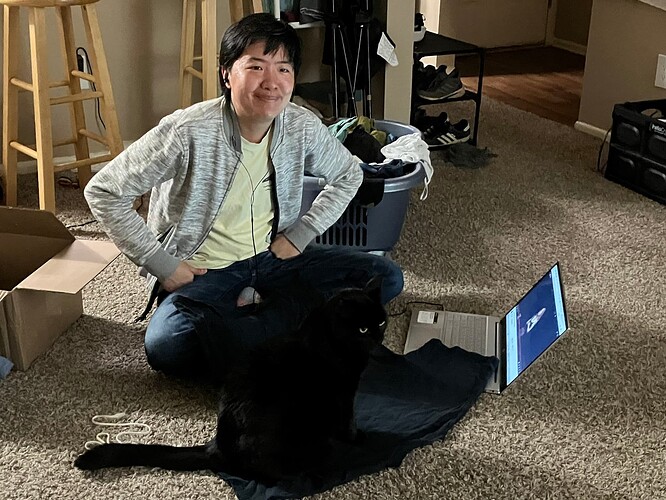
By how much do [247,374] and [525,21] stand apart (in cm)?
458

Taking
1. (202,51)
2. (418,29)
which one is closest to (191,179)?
(202,51)

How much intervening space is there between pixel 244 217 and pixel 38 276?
1.63ft

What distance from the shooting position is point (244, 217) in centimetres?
196

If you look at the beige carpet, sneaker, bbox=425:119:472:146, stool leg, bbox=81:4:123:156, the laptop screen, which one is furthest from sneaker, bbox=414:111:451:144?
the laptop screen

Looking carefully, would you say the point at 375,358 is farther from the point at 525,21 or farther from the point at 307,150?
the point at 525,21

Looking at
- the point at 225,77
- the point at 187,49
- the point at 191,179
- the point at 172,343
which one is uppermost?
the point at 225,77

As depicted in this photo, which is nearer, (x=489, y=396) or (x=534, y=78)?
(x=489, y=396)

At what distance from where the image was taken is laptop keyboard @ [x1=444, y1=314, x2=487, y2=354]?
2.05 m

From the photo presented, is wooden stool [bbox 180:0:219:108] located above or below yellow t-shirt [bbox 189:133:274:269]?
above

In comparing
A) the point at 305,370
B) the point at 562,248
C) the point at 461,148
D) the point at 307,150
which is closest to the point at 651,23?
the point at 461,148

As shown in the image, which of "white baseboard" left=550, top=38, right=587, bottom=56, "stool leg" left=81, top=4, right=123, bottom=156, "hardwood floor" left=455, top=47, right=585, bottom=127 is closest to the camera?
"stool leg" left=81, top=4, right=123, bottom=156

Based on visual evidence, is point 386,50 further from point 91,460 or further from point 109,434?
point 91,460

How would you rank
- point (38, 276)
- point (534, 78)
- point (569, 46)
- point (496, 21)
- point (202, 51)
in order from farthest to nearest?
point (569, 46) → point (496, 21) → point (534, 78) → point (202, 51) → point (38, 276)

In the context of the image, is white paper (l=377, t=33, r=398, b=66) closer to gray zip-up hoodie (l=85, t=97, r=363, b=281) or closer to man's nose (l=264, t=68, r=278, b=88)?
gray zip-up hoodie (l=85, t=97, r=363, b=281)
